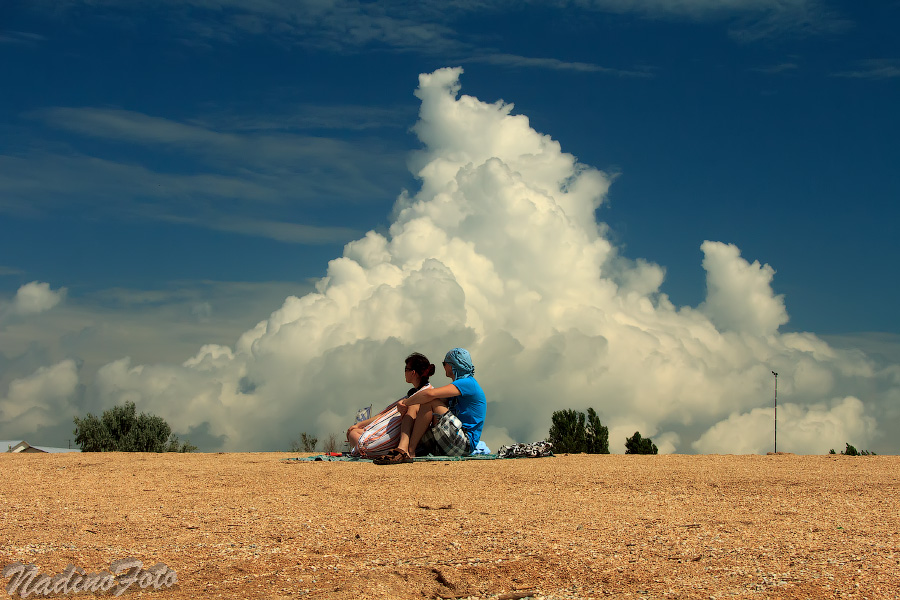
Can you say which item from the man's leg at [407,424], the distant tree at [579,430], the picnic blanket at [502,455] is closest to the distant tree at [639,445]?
the distant tree at [579,430]

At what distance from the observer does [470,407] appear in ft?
36.7

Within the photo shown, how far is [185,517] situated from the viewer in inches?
265

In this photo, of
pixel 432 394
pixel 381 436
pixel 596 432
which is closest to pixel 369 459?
pixel 381 436

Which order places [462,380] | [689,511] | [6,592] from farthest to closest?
1. [462,380]
2. [689,511]
3. [6,592]

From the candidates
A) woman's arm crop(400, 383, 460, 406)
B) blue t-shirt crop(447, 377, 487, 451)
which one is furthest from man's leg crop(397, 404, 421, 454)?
blue t-shirt crop(447, 377, 487, 451)

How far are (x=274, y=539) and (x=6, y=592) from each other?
5.69ft

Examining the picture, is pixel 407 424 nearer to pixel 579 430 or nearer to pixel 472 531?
pixel 472 531

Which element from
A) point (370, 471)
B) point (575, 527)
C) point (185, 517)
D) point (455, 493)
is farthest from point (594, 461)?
point (185, 517)

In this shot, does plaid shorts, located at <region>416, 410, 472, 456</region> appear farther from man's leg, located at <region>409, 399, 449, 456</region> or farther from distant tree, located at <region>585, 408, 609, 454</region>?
distant tree, located at <region>585, 408, 609, 454</region>

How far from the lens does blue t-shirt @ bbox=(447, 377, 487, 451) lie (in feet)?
35.7

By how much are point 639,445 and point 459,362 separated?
1055 centimetres

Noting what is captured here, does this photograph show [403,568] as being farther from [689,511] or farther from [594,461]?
[594,461]

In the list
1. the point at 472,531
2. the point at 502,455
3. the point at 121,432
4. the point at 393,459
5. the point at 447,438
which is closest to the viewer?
the point at 472,531

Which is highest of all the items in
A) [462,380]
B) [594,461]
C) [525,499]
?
[462,380]
